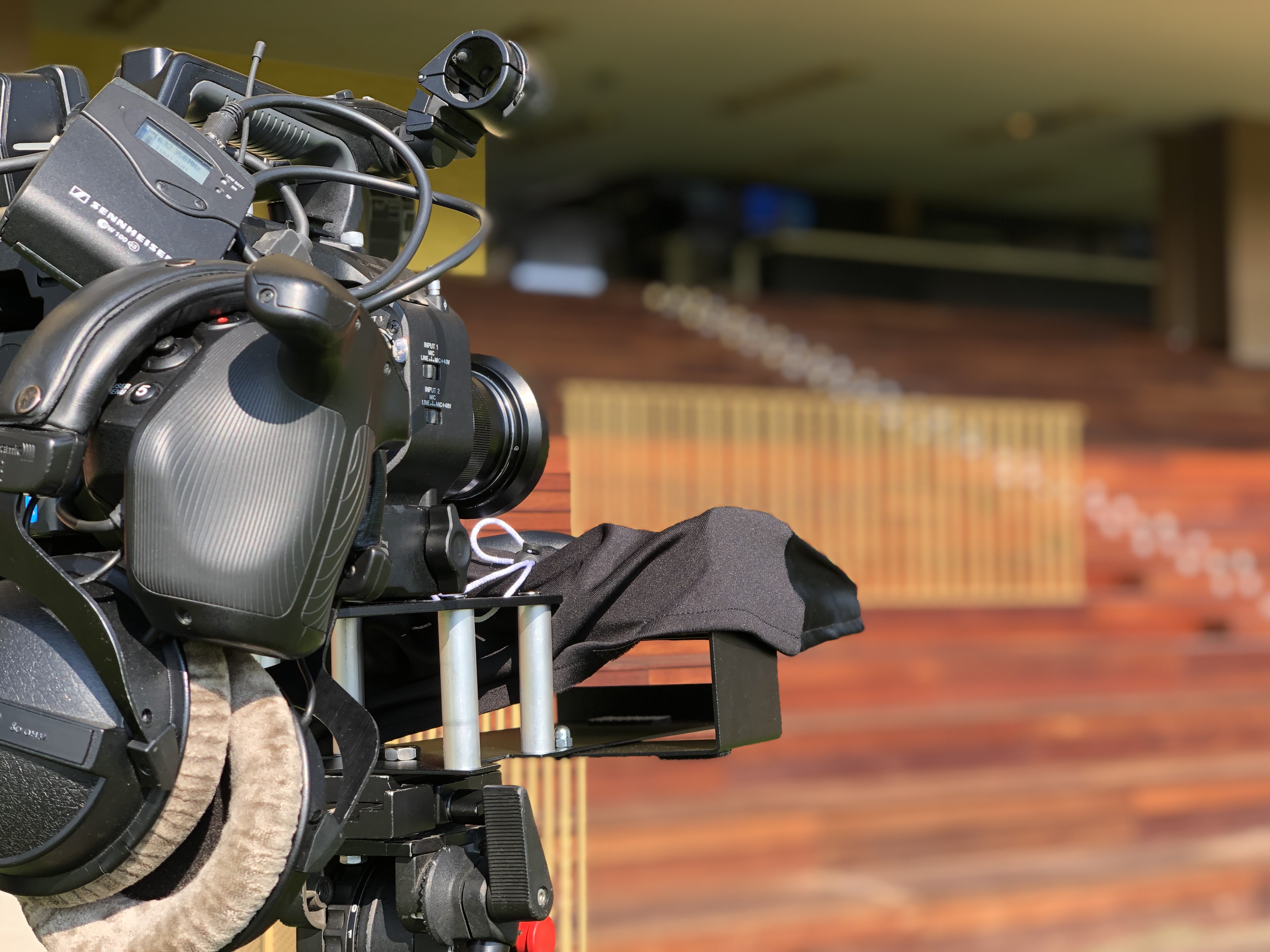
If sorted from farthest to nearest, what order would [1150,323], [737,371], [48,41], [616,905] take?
[1150,323]
[737,371]
[616,905]
[48,41]

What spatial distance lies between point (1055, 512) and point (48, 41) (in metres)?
3.62

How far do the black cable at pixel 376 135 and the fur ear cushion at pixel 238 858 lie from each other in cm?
19

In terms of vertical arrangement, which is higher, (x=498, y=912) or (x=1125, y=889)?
(x=498, y=912)

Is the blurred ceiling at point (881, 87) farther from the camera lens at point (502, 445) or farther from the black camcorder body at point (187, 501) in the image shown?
the black camcorder body at point (187, 501)

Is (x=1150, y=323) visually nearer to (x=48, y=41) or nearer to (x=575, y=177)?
(x=575, y=177)

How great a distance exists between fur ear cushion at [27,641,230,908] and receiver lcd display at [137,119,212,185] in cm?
23

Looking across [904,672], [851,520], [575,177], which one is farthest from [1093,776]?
[575,177]

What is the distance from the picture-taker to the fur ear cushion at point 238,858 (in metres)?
0.59

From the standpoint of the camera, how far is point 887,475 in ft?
13.4

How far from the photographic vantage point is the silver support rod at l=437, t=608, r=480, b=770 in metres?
0.73

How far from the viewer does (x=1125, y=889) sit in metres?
3.20

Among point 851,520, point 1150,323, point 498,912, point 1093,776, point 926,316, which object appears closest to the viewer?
point 498,912

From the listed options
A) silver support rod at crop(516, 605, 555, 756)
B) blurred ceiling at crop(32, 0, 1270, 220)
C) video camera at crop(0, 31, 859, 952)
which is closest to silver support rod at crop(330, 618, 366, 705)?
video camera at crop(0, 31, 859, 952)

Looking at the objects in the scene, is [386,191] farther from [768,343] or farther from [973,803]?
[768,343]
